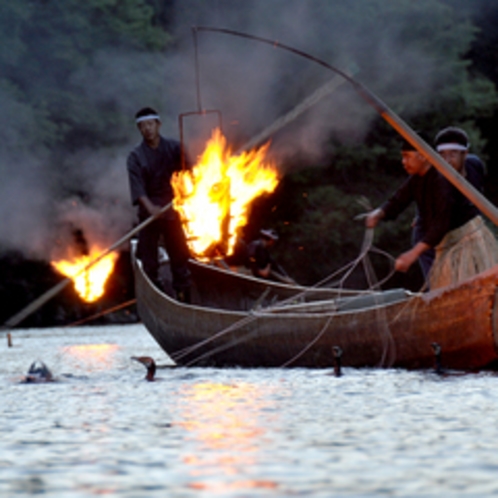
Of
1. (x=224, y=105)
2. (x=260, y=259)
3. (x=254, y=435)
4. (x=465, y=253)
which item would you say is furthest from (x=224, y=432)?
(x=224, y=105)

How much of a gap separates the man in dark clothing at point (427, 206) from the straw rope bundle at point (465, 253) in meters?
0.09

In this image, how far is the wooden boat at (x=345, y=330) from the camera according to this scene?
8328 mm

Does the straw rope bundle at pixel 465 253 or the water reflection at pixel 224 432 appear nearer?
the water reflection at pixel 224 432

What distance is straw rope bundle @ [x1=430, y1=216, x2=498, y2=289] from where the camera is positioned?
880 cm

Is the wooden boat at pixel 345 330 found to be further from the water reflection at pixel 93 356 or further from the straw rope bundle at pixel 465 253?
the water reflection at pixel 93 356

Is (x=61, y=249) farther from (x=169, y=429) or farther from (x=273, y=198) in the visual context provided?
(x=169, y=429)

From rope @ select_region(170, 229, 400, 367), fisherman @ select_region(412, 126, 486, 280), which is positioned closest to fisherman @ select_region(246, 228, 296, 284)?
rope @ select_region(170, 229, 400, 367)

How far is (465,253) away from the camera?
8844 millimetres

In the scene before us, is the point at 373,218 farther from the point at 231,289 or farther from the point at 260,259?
the point at 260,259

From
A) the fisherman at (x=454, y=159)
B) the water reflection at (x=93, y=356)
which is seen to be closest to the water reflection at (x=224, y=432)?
the fisherman at (x=454, y=159)

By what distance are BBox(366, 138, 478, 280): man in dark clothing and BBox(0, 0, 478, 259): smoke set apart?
13678 mm

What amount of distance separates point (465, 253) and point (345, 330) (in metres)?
1.05

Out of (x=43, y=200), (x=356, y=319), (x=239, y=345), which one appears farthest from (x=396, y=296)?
(x=43, y=200)

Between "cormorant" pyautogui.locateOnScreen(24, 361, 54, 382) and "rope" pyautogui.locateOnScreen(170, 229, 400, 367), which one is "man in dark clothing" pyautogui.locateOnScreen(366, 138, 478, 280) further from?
"cormorant" pyautogui.locateOnScreen(24, 361, 54, 382)
